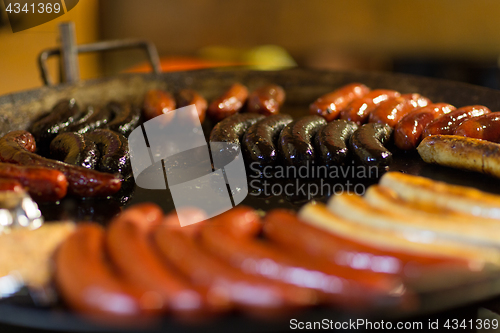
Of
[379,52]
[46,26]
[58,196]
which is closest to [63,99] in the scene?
[58,196]

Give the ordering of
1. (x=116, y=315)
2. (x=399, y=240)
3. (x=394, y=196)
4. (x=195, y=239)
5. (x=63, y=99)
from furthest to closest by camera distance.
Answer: (x=63, y=99)
(x=394, y=196)
(x=195, y=239)
(x=399, y=240)
(x=116, y=315)

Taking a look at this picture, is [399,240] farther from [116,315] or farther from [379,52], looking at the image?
[379,52]

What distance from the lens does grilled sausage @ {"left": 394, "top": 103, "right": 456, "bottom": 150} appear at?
3336mm

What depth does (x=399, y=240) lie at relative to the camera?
1.76 m

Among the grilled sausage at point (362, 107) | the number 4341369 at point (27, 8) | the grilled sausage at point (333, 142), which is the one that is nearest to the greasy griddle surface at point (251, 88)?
the grilled sausage at point (333, 142)

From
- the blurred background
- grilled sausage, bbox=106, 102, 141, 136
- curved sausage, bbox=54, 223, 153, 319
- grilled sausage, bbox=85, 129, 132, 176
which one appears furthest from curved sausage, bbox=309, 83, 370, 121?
the blurred background

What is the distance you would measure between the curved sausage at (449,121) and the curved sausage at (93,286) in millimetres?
2611

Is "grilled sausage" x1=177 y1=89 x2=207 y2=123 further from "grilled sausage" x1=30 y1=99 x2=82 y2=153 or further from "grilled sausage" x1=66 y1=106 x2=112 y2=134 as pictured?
"grilled sausage" x1=30 y1=99 x2=82 y2=153

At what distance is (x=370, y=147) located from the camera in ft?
9.81

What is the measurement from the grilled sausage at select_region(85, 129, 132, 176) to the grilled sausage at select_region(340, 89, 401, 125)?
1936 mm

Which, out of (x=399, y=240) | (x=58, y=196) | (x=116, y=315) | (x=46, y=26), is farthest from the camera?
(x=46, y=26)

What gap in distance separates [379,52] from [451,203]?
7929 millimetres

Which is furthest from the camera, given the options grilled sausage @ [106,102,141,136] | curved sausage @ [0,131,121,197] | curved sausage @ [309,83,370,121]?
curved sausage @ [309,83,370,121]

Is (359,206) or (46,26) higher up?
(46,26)
